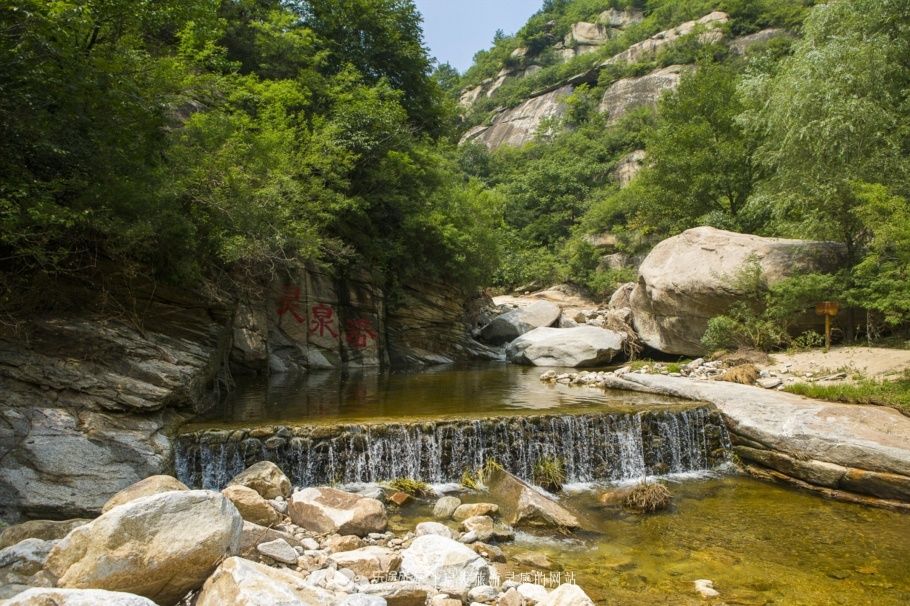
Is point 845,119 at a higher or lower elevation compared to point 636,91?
lower

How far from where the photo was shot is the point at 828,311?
12867mm

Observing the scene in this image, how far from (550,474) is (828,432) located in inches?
165

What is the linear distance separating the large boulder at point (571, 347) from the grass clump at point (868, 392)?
25.0 feet

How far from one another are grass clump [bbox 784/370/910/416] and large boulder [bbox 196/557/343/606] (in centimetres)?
924

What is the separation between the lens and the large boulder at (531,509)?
22.0 feet

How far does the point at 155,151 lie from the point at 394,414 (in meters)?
6.37

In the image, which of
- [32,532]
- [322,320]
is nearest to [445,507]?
[32,532]

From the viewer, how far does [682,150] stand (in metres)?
23.4

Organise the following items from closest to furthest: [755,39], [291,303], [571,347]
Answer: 1. [291,303]
2. [571,347]
3. [755,39]

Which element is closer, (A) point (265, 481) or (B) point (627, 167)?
(A) point (265, 481)

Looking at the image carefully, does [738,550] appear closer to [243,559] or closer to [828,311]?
[243,559]

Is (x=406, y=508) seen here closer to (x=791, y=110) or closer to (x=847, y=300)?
(x=847, y=300)

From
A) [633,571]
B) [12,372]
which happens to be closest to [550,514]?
[633,571]

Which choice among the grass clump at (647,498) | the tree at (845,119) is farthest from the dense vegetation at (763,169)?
the grass clump at (647,498)
